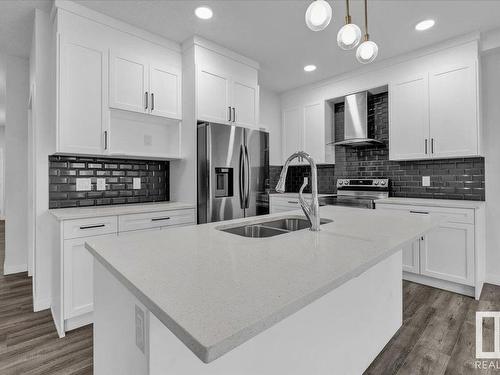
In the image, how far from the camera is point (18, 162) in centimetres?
341

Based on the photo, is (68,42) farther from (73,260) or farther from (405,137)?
(405,137)

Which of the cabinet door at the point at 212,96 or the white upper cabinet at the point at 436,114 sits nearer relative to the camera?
the white upper cabinet at the point at 436,114

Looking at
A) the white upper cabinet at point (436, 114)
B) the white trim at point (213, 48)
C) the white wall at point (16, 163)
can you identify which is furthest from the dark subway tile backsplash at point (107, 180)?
the white upper cabinet at point (436, 114)

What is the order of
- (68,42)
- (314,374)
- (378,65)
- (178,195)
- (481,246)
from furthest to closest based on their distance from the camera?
(378,65), (178,195), (481,246), (68,42), (314,374)

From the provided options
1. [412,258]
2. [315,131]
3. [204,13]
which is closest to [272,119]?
[315,131]

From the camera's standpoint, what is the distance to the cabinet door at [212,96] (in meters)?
3.06

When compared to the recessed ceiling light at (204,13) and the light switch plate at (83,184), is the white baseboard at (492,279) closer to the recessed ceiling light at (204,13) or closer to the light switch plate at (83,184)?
the recessed ceiling light at (204,13)

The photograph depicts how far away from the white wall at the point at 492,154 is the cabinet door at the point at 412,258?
0.80m

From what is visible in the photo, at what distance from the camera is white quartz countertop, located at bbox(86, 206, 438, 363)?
0.55m

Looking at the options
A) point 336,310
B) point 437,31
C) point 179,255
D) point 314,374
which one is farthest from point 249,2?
point 314,374

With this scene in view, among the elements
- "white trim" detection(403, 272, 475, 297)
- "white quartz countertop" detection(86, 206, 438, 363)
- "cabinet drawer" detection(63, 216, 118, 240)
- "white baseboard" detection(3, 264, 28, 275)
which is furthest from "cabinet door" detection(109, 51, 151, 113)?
"white trim" detection(403, 272, 475, 297)

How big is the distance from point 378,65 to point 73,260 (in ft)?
13.2

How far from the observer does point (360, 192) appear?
155 inches

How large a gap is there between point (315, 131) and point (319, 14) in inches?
118
